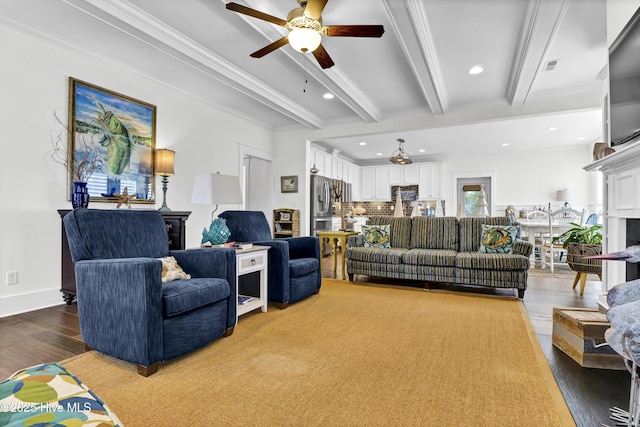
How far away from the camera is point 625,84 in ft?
7.81

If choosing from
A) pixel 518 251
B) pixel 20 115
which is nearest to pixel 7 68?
pixel 20 115

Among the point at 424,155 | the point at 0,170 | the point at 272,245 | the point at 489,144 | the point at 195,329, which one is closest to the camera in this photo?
the point at 195,329

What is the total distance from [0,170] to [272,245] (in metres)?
2.45

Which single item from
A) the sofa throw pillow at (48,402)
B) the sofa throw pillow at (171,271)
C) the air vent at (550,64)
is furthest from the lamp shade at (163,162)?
the air vent at (550,64)

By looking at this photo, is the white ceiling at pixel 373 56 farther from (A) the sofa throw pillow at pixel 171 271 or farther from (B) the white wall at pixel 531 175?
(A) the sofa throw pillow at pixel 171 271

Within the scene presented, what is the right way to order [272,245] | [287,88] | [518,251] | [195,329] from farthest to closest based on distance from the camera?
[287,88] → [518,251] → [272,245] → [195,329]

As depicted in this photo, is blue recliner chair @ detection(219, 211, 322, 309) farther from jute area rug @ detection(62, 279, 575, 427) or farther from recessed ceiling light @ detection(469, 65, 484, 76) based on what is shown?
recessed ceiling light @ detection(469, 65, 484, 76)

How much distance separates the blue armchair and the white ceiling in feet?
6.17

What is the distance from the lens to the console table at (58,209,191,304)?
3.22m

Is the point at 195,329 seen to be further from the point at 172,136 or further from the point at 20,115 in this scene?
the point at 172,136

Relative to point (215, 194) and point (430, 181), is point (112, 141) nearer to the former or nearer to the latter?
point (215, 194)

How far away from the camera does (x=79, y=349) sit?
7.32 feet

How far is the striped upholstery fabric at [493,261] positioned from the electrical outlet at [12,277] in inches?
175

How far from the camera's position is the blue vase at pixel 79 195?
3.15 metres
